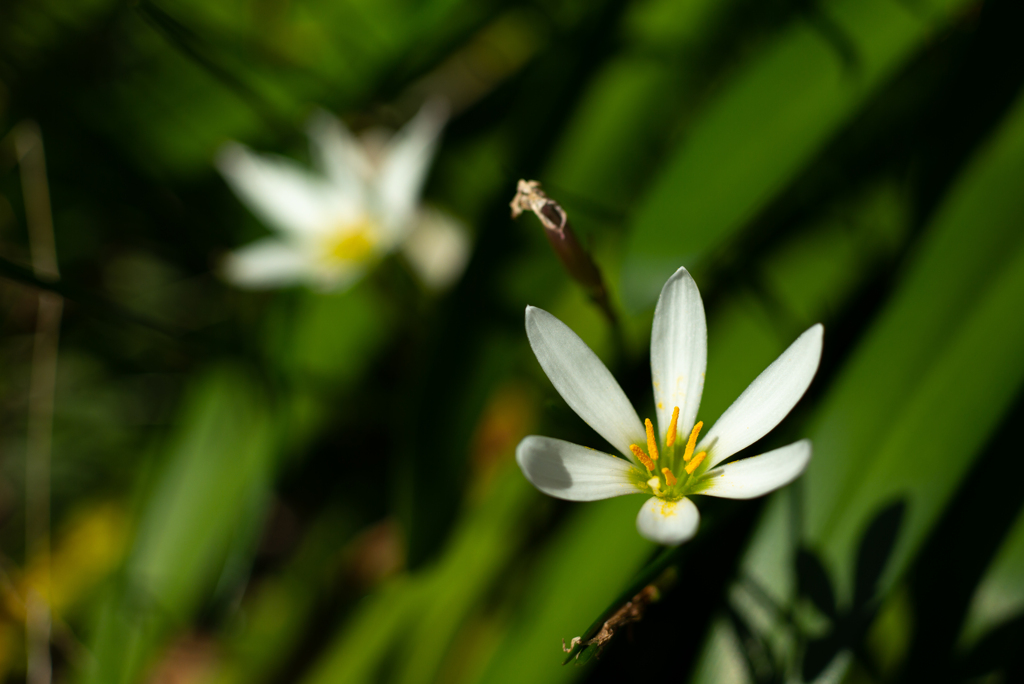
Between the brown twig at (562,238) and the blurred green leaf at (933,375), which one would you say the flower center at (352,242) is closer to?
the brown twig at (562,238)

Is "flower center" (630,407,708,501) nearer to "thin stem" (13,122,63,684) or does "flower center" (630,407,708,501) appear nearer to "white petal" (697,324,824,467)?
"white petal" (697,324,824,467)

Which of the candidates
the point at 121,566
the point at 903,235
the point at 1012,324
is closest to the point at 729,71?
the point at 903,235

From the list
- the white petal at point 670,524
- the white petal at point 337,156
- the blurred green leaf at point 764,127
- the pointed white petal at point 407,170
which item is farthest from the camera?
the white petal at point 337,156

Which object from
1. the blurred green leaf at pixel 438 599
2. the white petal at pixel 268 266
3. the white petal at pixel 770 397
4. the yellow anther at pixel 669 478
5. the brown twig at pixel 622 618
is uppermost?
the white petal at pixel 268 266

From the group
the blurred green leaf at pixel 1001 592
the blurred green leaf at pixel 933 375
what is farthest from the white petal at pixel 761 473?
the blurred green leaf at pixel 1001 592

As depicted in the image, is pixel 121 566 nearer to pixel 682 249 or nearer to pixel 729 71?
pixel 682 249
